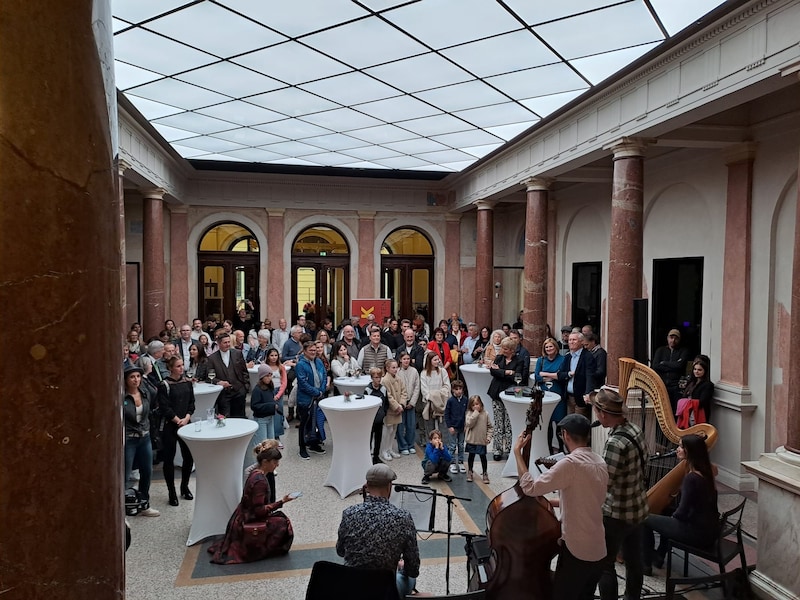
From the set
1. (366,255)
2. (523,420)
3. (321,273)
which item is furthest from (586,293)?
(321,273)

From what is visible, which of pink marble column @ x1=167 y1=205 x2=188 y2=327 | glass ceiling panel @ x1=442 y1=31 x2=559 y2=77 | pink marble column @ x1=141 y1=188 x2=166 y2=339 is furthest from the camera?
pink marble column @ x1=167 y1=205 x2=188 y2=327

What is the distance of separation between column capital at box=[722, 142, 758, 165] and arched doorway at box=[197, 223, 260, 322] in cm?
1123

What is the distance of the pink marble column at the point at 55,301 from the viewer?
125 centimetres

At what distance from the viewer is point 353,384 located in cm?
780

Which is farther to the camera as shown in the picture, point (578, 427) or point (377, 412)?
point (377, 412)

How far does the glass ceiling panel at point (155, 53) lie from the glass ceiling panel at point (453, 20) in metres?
2.52

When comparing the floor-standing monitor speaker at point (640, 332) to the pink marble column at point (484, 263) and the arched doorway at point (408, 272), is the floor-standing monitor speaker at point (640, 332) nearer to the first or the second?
the pink marble column at point (484, 263)

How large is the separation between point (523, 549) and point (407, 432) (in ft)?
15.4

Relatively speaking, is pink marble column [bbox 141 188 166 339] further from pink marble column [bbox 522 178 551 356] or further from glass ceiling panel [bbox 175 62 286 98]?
pink marble column [bbox 522 178 551 356]

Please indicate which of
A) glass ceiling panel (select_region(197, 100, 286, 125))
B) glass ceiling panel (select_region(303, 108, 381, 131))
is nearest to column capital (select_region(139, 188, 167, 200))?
glass ceiling panel (select_region(197, 100, 286, 125))

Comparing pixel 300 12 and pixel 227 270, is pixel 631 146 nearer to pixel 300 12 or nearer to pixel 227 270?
pixel 300 12

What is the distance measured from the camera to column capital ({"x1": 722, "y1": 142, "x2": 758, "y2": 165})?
7359mm

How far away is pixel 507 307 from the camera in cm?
1678

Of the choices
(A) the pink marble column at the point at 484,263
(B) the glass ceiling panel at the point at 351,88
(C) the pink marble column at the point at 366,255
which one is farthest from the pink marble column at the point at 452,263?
(B) the glass ceiling panel at the point at 351,88
